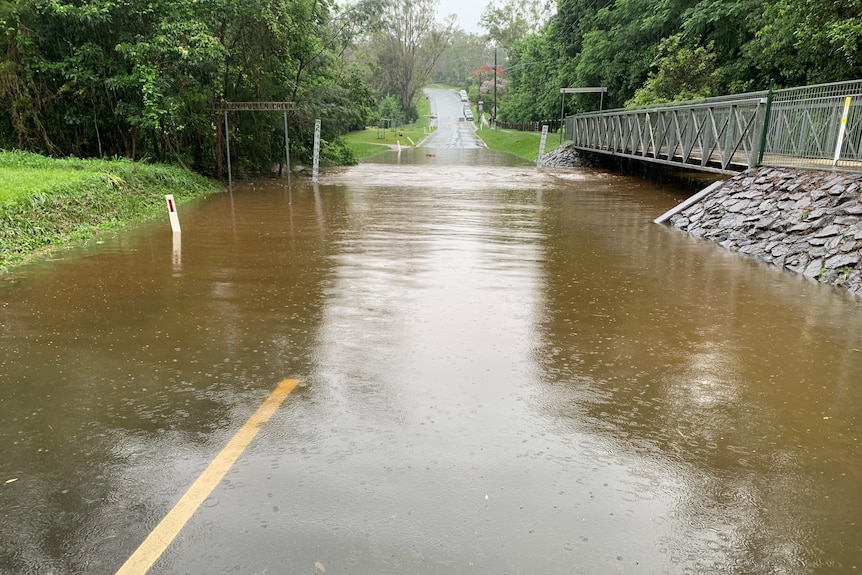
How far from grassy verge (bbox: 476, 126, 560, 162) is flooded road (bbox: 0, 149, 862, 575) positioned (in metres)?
35.5

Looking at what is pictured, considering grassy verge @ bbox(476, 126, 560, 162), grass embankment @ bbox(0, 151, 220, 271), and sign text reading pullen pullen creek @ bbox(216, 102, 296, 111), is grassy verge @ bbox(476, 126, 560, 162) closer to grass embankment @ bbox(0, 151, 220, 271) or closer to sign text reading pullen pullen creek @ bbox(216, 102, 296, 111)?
sign text reading pullen pullen creek @ bbox(216, 102, 296, 111)

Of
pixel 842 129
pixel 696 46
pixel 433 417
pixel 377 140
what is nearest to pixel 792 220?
pixel 842 129

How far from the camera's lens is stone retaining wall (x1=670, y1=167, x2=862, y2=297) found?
351 inches

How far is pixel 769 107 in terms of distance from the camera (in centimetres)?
1341

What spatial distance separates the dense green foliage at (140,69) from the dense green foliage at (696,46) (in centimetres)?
1550

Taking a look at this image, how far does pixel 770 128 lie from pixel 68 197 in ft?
47.2

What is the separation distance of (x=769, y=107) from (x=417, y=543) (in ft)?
45.0

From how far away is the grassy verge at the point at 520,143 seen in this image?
45.2 m

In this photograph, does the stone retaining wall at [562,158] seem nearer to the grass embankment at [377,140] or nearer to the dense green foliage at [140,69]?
the grass embankment at [377,140]

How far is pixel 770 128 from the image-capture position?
13.3m

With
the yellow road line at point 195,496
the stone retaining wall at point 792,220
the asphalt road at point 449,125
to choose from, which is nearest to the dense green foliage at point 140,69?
the stone retaining wall at point 792,220

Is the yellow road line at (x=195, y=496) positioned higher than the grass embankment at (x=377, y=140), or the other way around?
the grass embankment at (x=377, y=140)

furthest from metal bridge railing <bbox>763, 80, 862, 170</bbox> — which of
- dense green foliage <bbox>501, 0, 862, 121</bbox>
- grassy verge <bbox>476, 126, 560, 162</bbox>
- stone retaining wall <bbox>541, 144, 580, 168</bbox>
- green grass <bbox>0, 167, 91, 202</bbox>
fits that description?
grassy verge <bbox>476, 126, 560, 162</bbox>

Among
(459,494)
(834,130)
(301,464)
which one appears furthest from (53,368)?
(834,130)
